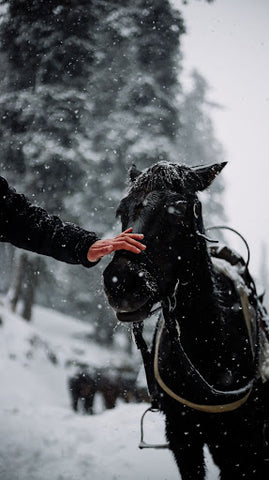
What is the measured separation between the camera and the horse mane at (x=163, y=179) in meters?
2.05

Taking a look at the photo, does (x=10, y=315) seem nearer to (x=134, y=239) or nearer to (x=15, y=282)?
(x=15, y=282)

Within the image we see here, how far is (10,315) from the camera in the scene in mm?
10305

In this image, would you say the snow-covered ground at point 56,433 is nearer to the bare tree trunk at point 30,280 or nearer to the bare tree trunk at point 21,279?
the bare tree trunk at point 30,280

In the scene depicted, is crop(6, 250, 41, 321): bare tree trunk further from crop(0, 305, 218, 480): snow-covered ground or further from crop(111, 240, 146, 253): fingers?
crop(111, 240, 146, 253): fingers

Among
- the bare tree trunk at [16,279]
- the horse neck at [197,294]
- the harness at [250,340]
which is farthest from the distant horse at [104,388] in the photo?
the horse neck at [197,294]

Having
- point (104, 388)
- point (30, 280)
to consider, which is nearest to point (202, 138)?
point (30, 280)

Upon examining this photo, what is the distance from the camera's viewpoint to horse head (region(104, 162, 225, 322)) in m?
1.62

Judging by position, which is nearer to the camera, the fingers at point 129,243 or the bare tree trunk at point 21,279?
the fingers at point 129,243

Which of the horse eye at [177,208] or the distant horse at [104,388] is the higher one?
the horse eye at [177,208]

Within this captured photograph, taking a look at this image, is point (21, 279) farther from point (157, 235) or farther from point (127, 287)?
point (127, 287)

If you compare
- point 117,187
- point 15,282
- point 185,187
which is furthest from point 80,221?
point 185,187

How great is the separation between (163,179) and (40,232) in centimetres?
93

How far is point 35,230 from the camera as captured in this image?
7.12 feet

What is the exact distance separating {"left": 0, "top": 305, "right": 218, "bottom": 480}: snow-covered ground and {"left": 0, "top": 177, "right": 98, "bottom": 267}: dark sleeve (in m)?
3.11
